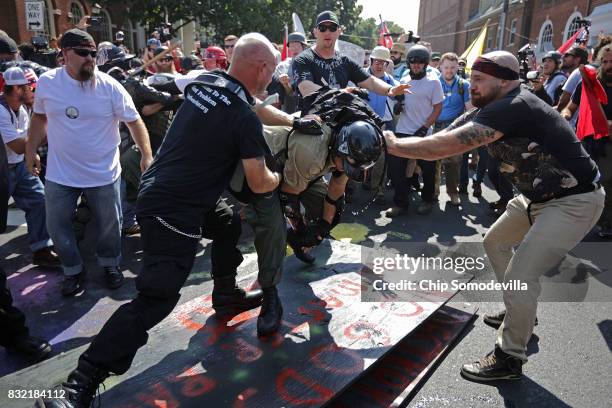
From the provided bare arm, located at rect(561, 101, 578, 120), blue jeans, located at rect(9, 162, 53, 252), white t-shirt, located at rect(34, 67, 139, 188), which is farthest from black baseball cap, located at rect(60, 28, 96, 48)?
bare arm, located at rect(561, 101, 578, 120)

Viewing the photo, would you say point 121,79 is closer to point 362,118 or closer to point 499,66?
point 362,118

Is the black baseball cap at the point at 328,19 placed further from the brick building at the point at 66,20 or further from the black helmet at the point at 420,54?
the brick building at the point at 66,20

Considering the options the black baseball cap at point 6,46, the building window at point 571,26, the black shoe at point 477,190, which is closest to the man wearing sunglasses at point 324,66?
the black shoe at point 477,190

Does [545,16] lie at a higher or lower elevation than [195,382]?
higher

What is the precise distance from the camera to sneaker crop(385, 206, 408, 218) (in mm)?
6016

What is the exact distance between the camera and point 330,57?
4.35 meters

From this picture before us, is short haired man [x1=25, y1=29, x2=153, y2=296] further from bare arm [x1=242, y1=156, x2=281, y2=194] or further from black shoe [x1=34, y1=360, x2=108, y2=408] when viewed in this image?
black shoe [x1=34, y1=360, x2=108, y2=408]

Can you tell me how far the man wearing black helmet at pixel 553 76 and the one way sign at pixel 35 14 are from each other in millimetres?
8212

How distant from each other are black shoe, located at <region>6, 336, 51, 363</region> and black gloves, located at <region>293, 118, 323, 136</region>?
208 centimetres

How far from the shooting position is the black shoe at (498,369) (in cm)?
272

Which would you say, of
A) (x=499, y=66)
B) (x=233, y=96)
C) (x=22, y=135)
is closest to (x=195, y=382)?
(x=233, y=96)

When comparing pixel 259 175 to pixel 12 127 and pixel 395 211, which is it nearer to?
pixel 12 127

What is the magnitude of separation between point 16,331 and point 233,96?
1.99 metres

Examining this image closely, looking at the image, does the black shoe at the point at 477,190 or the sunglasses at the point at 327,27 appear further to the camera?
the black shoe at the point at 477,190
